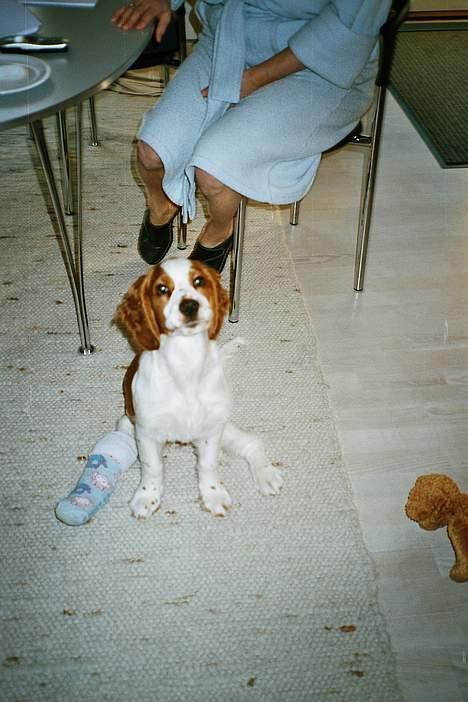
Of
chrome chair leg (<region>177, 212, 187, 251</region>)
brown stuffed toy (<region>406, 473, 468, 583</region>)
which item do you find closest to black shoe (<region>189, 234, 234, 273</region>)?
chrome chair leg (<region>177, 212, 187, 251</region>)

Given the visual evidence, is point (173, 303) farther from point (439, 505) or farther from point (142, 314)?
point (439, 505)

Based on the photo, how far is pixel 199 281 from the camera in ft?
3.79

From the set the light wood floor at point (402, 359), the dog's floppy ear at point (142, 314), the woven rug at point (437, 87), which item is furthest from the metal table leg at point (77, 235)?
the woven rug at point (437, 87)

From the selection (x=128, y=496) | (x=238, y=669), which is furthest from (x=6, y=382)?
(x=238, y=669)

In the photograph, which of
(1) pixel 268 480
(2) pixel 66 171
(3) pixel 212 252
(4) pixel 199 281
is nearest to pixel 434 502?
(1) pixel 268 480

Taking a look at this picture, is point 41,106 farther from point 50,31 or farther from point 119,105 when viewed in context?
point 119,105

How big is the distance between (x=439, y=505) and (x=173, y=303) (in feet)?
2.23

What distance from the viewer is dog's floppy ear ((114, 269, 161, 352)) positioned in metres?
1.17

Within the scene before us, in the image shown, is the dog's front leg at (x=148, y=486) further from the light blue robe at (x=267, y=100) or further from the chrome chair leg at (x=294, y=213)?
Answer: the chrome chair leg at (x=294, y=213)

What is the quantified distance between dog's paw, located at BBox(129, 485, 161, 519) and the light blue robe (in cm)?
68

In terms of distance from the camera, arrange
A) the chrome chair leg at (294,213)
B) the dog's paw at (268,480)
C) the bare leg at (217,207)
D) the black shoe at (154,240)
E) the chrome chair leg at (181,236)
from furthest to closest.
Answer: the chrome chair leg at (294,213)
the chrome chair leg at (181,236)
the black shoe at (154,240)
the bare leg at (217,207)
the dog's paw at (268,480)

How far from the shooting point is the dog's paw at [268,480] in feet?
4.77

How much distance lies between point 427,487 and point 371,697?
416mm

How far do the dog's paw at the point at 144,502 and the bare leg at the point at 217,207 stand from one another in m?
0.66
